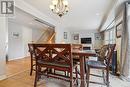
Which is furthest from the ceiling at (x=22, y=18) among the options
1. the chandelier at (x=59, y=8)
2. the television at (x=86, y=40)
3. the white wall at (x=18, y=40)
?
the television at (x=86, y=40)

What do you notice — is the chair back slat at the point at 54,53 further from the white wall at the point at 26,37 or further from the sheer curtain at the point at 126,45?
the white wall at the point at 26,37

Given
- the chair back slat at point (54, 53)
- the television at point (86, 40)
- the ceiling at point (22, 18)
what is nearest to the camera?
the chair back slat at point (54, 53)

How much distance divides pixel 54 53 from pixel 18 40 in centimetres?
570

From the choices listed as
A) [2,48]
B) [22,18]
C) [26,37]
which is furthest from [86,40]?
[2,48]

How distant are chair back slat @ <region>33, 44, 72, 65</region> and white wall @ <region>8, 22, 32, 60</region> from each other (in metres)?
4.73

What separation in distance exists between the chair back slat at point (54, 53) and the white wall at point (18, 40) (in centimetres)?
473

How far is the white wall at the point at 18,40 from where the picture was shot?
6316mm

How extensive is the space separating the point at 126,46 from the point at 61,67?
2.01m

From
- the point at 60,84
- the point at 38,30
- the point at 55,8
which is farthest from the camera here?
the point at 38,30

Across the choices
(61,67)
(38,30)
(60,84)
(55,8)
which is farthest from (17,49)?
(61,67)

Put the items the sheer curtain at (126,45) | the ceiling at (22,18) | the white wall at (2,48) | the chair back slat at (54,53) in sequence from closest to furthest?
the chair back slat at (54,53) < the white wall at (2,48) < the sheer curtain at (126,45) < the ceiling at (22,18)

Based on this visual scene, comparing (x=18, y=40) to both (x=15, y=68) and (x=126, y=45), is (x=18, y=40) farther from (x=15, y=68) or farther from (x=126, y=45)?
(x=126, y=45)

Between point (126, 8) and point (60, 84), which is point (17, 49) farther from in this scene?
point (126, 8)

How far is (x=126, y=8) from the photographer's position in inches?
119
